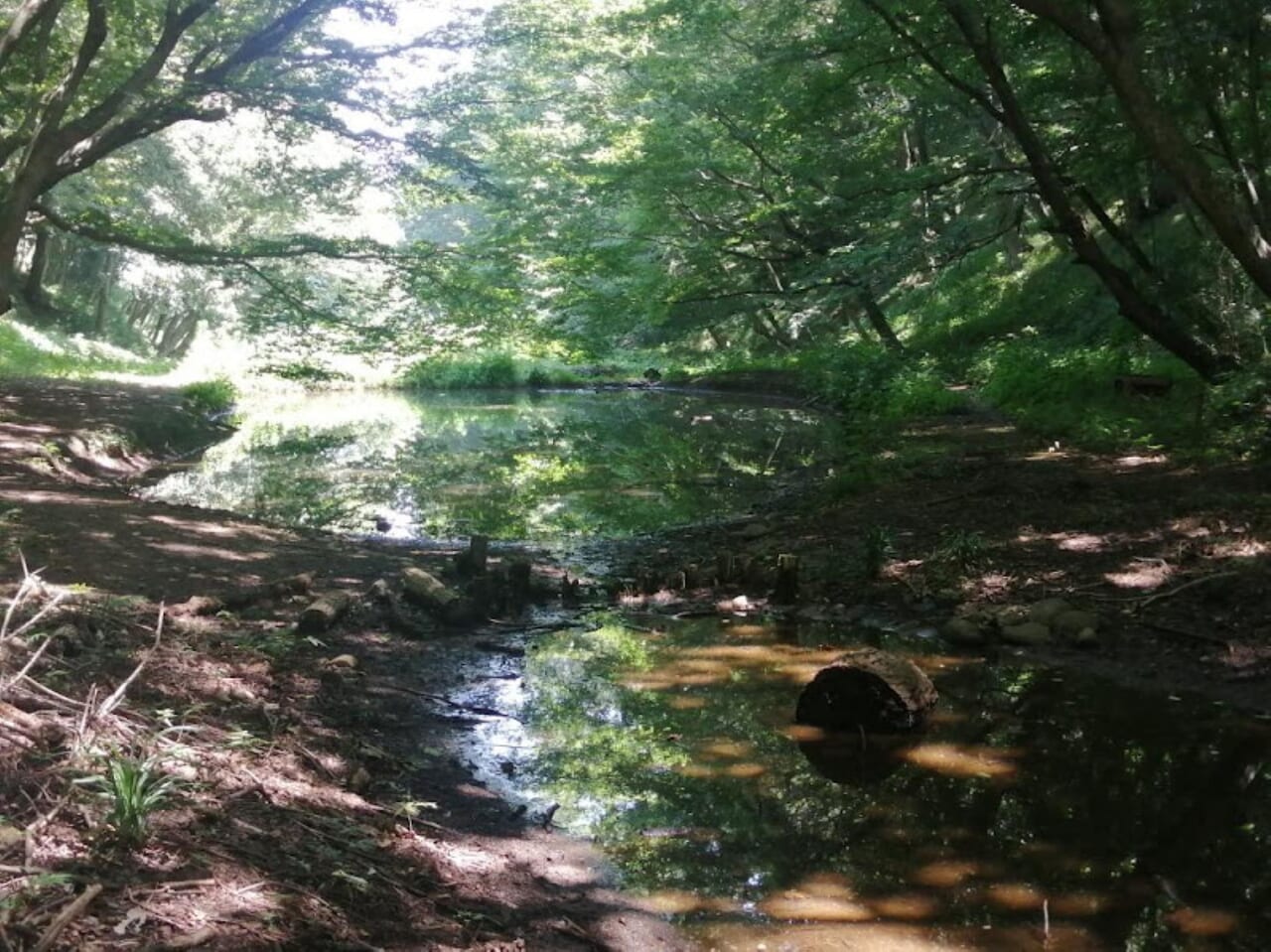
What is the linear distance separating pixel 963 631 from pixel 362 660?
4.12 meters

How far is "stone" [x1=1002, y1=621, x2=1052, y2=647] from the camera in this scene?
6.84m

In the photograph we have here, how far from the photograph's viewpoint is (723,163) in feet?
65.7

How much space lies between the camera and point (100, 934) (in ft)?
8.09

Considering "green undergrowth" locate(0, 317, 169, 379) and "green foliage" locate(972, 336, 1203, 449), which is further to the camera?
"green undergrowth" locate(0, 317, 169, 379)

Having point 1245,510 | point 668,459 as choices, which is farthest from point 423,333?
point 1245,510

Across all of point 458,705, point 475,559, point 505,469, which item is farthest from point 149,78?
point 458,705

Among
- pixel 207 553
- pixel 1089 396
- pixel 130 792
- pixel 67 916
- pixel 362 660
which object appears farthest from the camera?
pixel 1089 396

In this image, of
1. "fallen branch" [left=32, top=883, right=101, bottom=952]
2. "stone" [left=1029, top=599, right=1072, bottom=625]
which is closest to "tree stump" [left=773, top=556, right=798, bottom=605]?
"stone" [left=1029, top=599, right=1072, bottom=625]

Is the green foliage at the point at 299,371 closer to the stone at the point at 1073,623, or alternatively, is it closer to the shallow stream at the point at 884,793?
the shallow stream at the point at 884,793

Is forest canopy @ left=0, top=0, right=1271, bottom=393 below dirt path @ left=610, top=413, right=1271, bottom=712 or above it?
above

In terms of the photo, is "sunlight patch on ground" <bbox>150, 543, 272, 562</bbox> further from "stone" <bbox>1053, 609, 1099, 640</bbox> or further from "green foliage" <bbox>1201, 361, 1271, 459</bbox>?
"green foliage" <bbox>1201, 361, 1271, 459</bbox>

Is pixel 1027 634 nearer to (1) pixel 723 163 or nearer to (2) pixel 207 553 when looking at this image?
(2) pixel 207 553

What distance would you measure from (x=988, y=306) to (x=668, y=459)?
1146cm

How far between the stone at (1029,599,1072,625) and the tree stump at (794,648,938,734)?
5.33 ft
